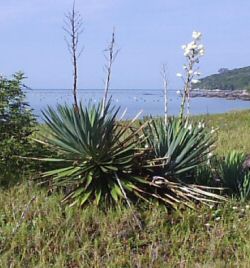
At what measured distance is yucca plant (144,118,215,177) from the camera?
20.6 feet

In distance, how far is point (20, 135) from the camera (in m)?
7.07

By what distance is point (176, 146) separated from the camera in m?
6.39

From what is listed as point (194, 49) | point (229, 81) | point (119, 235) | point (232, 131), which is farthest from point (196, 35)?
point (229, 81)

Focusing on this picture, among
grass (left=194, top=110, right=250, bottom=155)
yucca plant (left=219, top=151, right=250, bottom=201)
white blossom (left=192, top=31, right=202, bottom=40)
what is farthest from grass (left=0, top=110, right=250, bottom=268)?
grass (left=194, top=110, right=250, bottom=155)

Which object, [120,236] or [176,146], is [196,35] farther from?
[120,236]

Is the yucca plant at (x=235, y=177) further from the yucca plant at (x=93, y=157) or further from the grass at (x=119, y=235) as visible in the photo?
the yucca plant at (x=93, y=157)

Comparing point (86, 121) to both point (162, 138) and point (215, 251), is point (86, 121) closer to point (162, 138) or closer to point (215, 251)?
point (162, 138)

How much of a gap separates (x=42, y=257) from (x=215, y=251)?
1.47m

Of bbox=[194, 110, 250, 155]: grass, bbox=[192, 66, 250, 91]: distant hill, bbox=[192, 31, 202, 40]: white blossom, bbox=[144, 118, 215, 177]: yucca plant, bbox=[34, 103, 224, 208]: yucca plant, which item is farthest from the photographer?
bbox=[192, 66, 250, 91]: distant hill

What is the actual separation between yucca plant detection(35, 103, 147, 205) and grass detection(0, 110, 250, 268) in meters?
0.22

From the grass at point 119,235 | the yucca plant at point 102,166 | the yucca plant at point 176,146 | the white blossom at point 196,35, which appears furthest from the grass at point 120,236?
the white blossom at point 196,35

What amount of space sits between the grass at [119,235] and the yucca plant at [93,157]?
22cm

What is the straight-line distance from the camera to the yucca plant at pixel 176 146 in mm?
6281

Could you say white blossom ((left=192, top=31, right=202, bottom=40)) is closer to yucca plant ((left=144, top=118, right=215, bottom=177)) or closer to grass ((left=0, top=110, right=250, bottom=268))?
yucca plant ((left=144, top=118, right=215, bottom=177))
